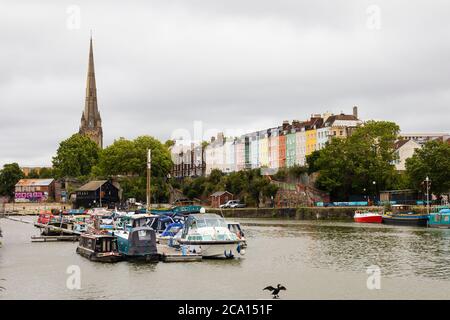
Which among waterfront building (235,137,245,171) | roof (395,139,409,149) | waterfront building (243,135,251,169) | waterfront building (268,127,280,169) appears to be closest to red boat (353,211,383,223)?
roof (395,139,409,149)

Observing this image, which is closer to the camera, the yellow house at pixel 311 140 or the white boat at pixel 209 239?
the white boat at pixel 209 239

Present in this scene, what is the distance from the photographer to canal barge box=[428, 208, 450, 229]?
7688cm

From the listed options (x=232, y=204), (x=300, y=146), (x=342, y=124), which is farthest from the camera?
(x=300, y=146)

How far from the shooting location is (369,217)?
9200cm

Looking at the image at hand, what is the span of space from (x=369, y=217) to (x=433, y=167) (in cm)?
1155

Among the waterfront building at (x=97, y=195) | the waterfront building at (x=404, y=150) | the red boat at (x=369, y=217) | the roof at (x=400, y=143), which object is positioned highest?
the roof at (x=400, y=143)

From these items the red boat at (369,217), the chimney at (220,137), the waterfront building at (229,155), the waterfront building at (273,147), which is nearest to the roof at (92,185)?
the waterfront building at (229,155)

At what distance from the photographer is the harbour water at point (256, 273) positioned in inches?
1264

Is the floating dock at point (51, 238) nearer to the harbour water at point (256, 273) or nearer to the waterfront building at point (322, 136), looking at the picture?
the harbour water at point (256, 273)

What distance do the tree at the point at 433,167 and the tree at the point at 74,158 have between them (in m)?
111

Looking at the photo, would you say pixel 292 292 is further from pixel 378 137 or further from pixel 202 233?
pixel 378 137

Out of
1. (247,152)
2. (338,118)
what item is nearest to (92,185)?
→ (247,152)

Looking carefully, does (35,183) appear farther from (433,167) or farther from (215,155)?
(433,167)
